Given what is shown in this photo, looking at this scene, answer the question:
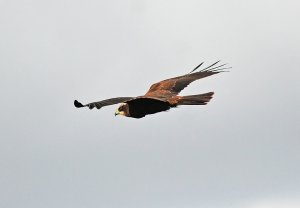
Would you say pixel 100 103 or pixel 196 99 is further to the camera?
pixel 196 99

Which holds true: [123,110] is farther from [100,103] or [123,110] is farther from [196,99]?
[100,103]

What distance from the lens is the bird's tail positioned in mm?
29078

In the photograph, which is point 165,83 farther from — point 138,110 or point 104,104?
point 104,104

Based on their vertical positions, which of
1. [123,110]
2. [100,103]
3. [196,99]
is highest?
[123,110]

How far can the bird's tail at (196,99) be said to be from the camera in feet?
95.4

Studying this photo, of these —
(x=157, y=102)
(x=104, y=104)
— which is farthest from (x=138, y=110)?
(x=104, y=104)

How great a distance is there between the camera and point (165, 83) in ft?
113

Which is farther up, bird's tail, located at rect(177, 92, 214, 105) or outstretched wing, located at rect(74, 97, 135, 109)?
bird's tail, located at rect(177, 92, 214, 105)

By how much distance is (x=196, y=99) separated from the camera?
29547mm

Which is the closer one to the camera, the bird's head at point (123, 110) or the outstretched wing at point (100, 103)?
the outstretched wing at point (100, 103)

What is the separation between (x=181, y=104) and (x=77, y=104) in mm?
4761

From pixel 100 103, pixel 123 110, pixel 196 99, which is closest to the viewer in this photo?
pixel 100 103

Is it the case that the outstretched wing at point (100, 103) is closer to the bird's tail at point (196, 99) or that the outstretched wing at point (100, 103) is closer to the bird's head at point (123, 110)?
the bird's head at point (123, 110)

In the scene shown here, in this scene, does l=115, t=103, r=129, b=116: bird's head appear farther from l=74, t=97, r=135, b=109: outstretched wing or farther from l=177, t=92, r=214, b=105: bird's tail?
l=74, t=97, r=135, b=109: outstretched wing
